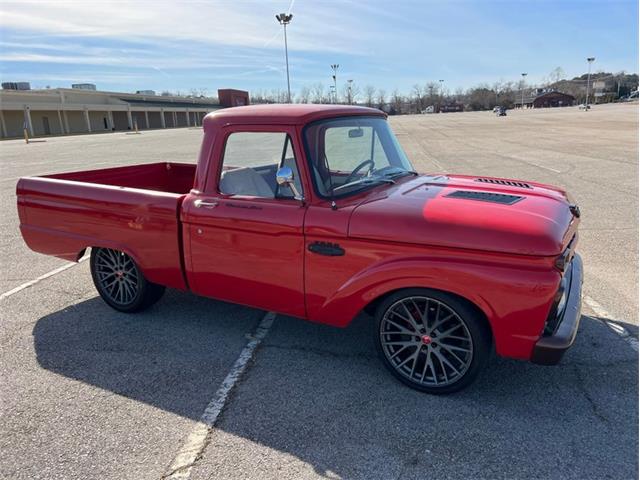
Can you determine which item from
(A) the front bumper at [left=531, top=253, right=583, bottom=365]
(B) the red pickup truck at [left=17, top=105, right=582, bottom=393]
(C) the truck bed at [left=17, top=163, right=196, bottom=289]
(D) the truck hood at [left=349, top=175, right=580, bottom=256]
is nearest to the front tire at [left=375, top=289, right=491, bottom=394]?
(B) the red pickup truck at [left=17, top=105, right=582, bottom=393]

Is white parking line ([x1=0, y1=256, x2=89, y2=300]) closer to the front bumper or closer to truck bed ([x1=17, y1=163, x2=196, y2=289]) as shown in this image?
truck bed ([x1=17, y1=163, x2=196, y2=289])

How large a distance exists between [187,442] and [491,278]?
2060 millimetres

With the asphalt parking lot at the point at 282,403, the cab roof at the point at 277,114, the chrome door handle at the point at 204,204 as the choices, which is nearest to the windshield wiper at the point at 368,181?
the cab roof at the point at 277,114

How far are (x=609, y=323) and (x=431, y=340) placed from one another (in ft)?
6.61

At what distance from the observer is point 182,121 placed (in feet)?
325

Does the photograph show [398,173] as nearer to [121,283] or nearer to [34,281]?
[121,283]

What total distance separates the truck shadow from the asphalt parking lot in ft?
0.04

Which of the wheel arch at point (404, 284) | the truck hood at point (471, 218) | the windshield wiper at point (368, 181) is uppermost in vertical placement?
the windshield wiper at point (368, 181)

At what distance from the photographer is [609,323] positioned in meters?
4.04

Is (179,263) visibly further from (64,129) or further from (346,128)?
(64,129)

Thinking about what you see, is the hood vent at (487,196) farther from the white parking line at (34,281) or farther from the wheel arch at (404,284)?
the white parking line at (34,281)

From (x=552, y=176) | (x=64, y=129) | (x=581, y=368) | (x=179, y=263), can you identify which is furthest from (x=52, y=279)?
(x=64, y=129)

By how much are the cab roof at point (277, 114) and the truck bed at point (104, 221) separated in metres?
0.76

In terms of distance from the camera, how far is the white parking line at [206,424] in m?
2.56
